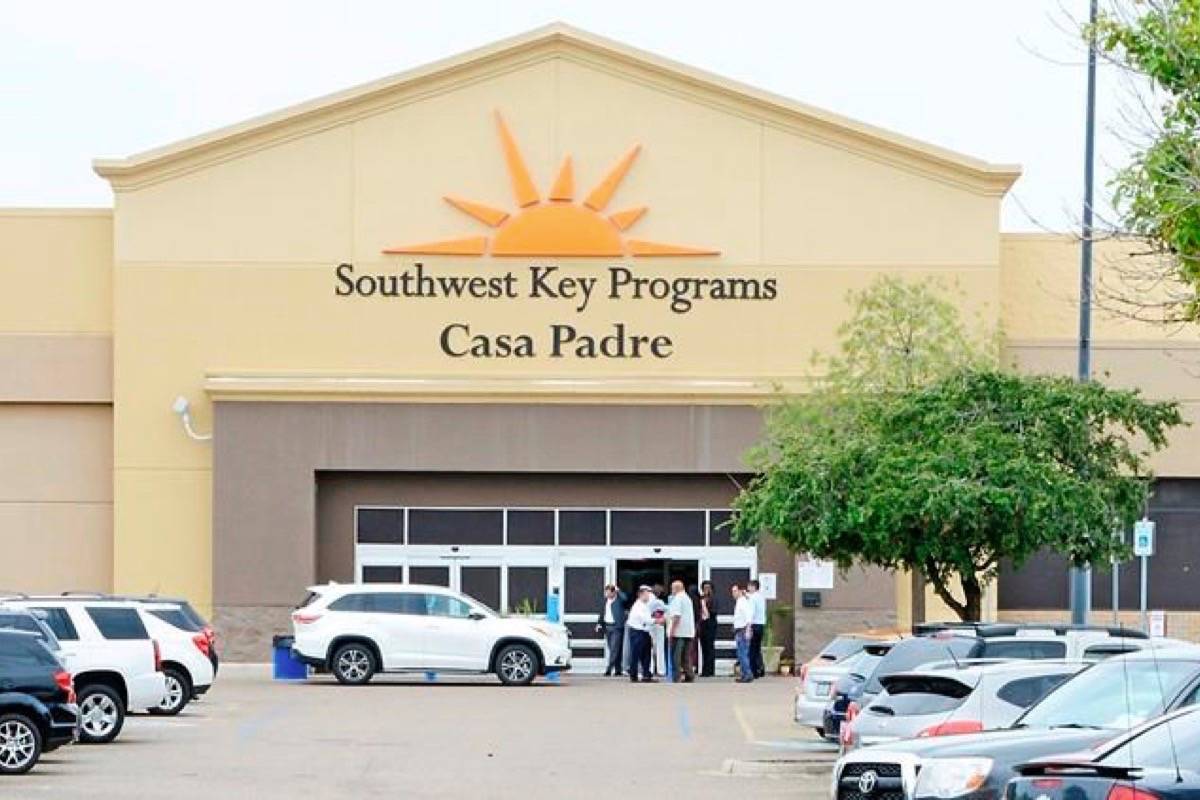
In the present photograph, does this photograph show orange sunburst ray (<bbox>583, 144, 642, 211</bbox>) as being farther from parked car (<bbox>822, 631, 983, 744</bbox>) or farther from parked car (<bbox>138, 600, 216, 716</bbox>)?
parked car (<bbox>822, 631, 983, 744</bbox>)

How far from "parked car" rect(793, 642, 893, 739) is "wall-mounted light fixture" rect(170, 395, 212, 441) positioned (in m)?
19.3

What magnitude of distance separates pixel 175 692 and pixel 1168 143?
1907 cm

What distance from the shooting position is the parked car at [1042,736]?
1550 centimetres

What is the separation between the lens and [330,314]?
46.5 m

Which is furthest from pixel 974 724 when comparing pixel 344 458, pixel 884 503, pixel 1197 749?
pixel 344 458

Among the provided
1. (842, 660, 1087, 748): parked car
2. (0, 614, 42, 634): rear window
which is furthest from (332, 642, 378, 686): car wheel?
(842, 660, 1087, 748): parked car

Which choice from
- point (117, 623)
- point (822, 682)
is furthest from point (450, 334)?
point (822, 682)

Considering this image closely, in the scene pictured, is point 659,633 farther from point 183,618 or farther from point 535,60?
point 183,618

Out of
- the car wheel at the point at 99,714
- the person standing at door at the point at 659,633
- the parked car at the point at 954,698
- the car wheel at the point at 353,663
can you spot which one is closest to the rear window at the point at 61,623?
the car wheel at the point at 99,714

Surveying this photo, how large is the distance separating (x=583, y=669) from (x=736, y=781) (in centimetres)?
2246

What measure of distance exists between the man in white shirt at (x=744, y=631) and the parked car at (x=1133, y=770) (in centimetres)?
3097

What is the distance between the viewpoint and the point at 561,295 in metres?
46.7

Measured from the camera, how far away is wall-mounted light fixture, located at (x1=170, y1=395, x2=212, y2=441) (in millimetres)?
46125

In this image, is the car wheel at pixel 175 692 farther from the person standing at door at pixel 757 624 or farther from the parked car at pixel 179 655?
the person standing at door at pixel 757 624
